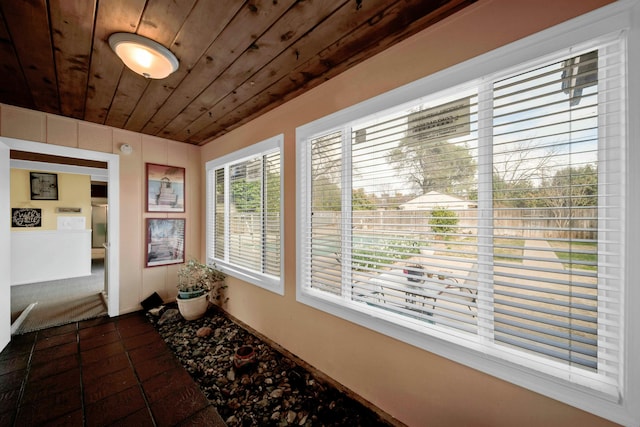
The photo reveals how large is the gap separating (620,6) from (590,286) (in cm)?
111

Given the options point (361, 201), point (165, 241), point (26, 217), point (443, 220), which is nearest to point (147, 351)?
point (165, 241)

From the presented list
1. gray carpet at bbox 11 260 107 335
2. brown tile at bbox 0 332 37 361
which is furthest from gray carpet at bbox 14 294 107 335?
brown tile at bbox 0 332 37 361

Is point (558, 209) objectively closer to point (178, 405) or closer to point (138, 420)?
point (178, 405)

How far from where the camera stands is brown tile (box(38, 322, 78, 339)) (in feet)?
8.83

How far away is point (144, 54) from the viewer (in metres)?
1.59

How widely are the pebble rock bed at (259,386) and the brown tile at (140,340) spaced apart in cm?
9

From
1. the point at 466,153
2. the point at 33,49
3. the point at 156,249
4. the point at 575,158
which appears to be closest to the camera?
the point at 575,158

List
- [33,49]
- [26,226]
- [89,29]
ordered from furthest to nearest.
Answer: [26,226], [33,49], [89,29]

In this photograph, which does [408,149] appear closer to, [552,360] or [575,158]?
[575,158]

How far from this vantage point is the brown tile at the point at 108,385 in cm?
183

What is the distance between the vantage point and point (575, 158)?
1037mm

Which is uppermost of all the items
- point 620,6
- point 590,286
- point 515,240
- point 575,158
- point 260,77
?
point 260,77

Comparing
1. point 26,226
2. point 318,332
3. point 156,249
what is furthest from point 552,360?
point 26,226

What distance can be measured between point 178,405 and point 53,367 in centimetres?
139
